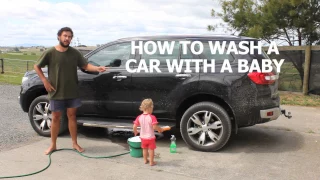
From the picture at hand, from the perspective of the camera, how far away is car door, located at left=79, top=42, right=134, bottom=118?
601cm

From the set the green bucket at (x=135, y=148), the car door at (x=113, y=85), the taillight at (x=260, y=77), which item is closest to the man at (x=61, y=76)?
the car door at (x=113, y=85)

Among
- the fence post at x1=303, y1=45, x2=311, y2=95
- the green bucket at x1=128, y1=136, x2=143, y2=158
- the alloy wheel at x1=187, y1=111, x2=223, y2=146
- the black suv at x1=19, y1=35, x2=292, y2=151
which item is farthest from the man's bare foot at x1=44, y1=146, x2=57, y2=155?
the fence post at x1=303, y1=45, x2=311, y2=95

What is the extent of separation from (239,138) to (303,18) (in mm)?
6071

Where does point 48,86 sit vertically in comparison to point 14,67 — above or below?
below

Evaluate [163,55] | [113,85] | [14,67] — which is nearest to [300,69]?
[163,55]

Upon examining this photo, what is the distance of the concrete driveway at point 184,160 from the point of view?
15.4 ft

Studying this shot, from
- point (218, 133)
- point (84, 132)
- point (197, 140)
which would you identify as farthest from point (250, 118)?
point (84, 132)

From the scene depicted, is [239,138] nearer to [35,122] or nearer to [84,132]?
[84,132]

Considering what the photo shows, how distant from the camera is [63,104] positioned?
18.3 feet

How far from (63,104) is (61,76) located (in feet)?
1.45

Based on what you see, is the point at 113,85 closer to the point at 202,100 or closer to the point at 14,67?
the point at 202,100

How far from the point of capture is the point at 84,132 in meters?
7.00

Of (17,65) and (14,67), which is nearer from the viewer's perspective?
(17,65)

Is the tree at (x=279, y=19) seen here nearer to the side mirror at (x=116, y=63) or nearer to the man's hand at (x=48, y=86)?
the side mirror at (x=116, y=63)
